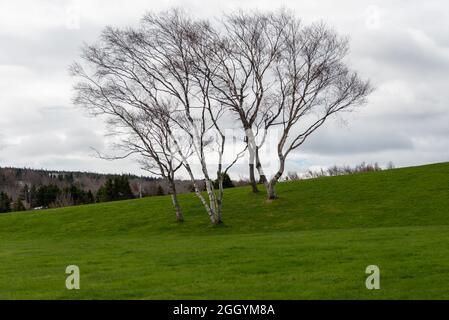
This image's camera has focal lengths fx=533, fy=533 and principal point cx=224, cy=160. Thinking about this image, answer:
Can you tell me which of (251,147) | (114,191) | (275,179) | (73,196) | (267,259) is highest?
(251,147)

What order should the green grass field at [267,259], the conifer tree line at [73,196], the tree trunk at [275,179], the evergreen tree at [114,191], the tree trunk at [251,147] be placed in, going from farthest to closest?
the conifer tree line at [73,196]
the evergreen tree at [114,191]
the tree trunk at [275,179]
the tree trunk at [251,147]
the green grass field at [267,259]

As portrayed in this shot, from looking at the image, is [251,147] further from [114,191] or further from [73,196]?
[73,196]

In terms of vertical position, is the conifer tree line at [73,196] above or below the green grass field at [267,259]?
above

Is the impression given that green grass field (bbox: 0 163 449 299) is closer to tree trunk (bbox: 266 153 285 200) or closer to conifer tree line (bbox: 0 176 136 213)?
tree trunk (bbox: 266 153 285 200)

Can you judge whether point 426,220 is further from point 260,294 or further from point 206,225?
point 260,294

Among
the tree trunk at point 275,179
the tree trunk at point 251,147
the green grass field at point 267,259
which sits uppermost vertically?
the tree trunk at point 251,147

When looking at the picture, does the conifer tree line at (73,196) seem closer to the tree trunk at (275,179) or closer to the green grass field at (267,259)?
the green grass field at (267,259)

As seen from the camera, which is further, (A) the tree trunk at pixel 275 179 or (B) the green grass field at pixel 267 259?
(A) the tree trunk at pixel 275 179

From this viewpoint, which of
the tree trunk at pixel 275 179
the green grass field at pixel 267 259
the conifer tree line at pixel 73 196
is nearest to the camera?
the green grass field at pixel 267 259

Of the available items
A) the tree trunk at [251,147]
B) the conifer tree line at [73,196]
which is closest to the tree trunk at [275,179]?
Result: the tree trunk at [251,147]

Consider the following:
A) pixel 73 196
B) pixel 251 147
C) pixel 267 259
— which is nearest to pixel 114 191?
pixel 73 196

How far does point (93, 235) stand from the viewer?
51781 millimetres
